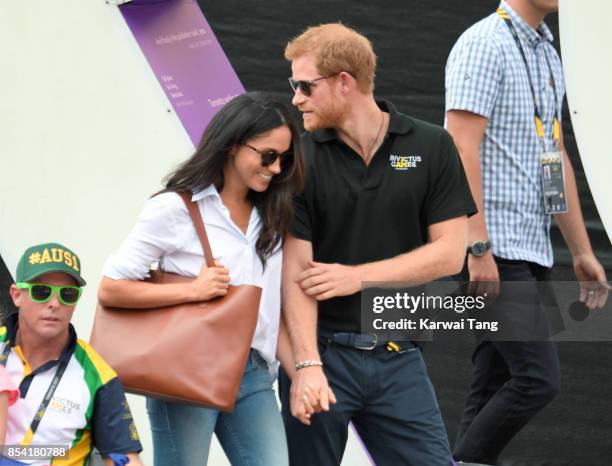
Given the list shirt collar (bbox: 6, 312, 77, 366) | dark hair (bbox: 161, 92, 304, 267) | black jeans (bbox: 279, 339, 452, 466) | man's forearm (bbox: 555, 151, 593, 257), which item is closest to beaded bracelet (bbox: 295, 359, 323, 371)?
black jeans (bbox: 279, 339, 452, 466)

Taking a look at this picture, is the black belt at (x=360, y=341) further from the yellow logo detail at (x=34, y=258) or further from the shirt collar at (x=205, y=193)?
the yellow logo detail at (x=34, y=258)

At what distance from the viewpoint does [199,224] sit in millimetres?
2754

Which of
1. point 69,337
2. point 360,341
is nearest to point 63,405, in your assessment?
point 69,337

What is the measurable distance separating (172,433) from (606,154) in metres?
1.84

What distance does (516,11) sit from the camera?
3721mm

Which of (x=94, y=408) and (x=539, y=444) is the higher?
(x=94, y=408)

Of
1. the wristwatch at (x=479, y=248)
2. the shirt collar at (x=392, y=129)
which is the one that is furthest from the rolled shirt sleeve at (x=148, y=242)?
the wristwatch at (x=479, y=248)

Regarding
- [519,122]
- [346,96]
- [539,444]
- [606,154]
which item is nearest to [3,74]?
[346,96]

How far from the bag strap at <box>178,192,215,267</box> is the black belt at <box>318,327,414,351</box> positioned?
0.44m

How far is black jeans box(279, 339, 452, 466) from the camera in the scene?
9.75 feet

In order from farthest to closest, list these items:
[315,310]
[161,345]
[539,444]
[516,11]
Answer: [539,444] → [516,11] → [315,310] → [161,345]

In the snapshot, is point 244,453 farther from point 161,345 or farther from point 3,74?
point 3,74

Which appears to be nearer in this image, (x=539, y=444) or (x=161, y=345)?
(x=161, y=345)

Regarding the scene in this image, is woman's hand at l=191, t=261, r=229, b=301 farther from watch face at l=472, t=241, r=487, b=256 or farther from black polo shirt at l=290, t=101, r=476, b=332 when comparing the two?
watch face at l=472, t=241, r=487, b=256
